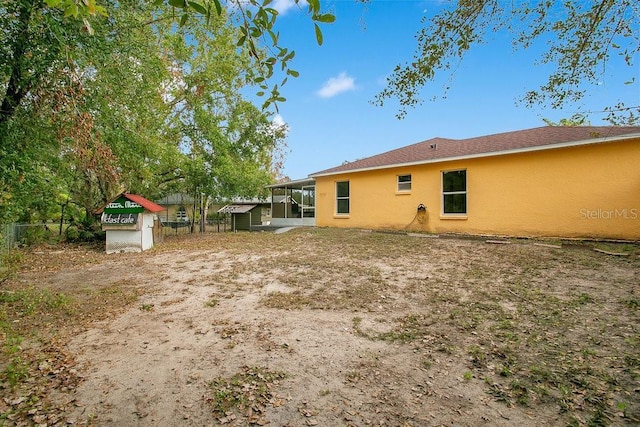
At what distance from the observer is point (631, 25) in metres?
3.36

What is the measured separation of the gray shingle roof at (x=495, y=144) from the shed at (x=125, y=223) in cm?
778

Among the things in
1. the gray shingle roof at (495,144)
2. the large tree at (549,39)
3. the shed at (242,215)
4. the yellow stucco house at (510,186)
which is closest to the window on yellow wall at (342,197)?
the yellow stucco house at (510,186)

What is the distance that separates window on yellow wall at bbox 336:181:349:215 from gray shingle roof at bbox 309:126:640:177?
68 centimetres

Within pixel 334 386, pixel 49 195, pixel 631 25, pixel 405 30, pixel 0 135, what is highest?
pixel 405 30

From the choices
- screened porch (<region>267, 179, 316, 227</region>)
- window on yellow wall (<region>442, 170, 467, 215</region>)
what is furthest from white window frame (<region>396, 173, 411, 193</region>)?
screened porch (<region>267, 179, 316, 227</region>)

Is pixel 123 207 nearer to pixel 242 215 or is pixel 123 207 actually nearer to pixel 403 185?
pixel 403 185

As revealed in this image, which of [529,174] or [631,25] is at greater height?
[631,25]

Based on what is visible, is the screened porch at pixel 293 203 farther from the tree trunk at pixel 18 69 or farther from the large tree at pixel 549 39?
the large tree at pixel 549 39

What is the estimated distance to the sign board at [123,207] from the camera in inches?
380

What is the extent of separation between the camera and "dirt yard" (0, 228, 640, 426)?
2.32 m

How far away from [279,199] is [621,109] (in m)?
17.9

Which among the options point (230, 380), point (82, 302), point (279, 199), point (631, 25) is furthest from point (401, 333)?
point (279, 199)

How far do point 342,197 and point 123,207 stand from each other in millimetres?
8474

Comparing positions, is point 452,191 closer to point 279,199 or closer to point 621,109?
point 621,109
